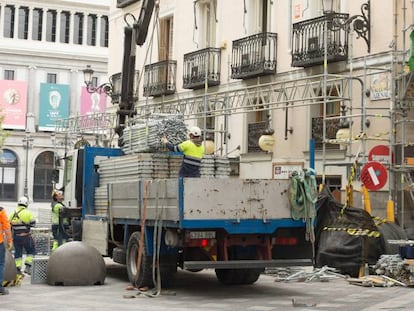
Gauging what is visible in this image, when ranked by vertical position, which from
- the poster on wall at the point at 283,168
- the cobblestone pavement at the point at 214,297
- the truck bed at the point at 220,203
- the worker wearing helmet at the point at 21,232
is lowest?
the cobblestone pavement at the point at 214,297

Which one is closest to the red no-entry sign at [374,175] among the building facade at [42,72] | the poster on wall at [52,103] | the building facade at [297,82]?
the building facade at [297,82]

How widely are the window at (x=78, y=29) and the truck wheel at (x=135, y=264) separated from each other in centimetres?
5561

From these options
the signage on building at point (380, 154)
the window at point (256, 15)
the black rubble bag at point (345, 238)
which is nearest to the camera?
the black rubble bag at point (345, 238)

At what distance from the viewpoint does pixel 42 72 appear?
216 ft

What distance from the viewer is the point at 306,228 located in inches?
491

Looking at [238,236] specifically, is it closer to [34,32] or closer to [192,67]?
[192,67]

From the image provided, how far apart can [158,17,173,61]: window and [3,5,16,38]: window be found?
130 feet

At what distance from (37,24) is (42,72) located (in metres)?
3.94

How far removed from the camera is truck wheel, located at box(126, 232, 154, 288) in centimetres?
1312

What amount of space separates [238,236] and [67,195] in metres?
6.64

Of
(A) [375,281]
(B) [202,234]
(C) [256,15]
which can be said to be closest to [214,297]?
(B) [202,234]

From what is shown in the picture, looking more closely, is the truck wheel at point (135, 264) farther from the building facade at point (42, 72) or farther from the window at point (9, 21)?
the window at point (9, 21)

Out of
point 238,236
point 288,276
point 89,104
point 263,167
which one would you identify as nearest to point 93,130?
point 263,167

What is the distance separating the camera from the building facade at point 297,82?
57.0 ft
